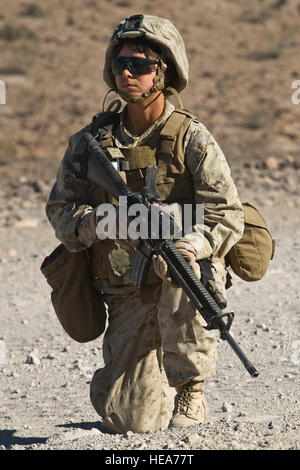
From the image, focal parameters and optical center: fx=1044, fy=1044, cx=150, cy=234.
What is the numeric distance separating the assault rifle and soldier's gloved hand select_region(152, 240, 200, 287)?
28 millimetres

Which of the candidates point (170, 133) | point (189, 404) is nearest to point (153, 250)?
point (170, 133)

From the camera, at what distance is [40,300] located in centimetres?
757

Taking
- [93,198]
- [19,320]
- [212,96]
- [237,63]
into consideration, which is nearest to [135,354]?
[93,198]

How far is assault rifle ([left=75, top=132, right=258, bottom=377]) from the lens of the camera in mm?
4047

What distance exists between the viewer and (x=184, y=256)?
423 centimetres

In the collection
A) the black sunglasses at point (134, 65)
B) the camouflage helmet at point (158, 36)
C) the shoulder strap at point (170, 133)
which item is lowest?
the shoulder strap at point (170, 133)

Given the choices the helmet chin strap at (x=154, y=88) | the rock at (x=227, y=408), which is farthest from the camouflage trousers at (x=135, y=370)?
the helmet chin strap at (x=154, y=88)

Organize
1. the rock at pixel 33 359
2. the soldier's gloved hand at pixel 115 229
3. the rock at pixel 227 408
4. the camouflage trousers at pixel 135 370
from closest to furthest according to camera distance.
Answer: the soldier's gloved hand at pixel 115 229, the camouflage trousers at pixel 135 370, the rock at pixel 227 408, the rock at pixel 33 359

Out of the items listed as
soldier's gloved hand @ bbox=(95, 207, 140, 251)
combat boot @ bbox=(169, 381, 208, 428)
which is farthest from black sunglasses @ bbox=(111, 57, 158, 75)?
combat boot @ bbox=(169, 381, 208, 428)

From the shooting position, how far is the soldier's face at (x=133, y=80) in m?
4.54

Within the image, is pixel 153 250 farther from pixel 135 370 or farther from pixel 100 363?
pixel 100 363

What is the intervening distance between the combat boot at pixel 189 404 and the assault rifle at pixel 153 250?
1.44ft

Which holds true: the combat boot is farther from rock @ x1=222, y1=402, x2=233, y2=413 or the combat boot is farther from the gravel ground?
rock @ x1=222, y1=402, x2=233, y2=413

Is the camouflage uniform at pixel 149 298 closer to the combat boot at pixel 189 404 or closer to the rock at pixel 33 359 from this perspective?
the combat boot at pixel 189 404
